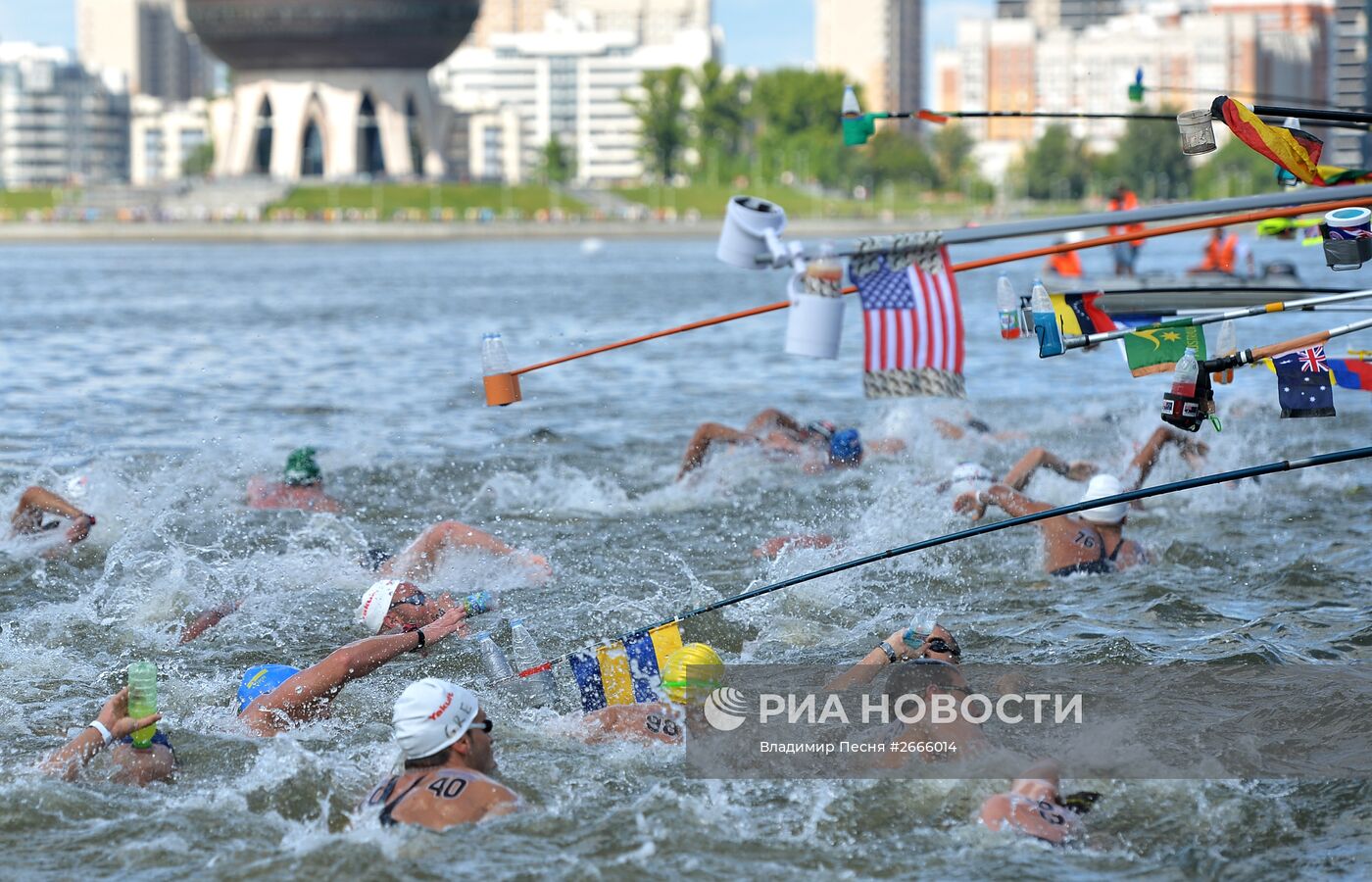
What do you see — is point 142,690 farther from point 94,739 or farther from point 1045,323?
point 1045,323

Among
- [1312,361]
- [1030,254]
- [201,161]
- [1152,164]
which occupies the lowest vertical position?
[1312,361]

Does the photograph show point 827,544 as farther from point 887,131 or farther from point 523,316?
point 887,131

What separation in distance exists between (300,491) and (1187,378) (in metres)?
9.17

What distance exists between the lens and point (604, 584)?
13.9m

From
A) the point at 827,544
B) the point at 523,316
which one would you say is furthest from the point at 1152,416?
the point at 523,316

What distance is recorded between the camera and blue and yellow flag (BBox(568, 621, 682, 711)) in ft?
29.3

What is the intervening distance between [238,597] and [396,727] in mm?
5427

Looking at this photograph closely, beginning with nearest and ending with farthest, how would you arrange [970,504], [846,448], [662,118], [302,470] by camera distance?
[970,504]
[302,470]
[846,448]
[662,118]

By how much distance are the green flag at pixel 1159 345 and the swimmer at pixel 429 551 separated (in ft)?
17.7

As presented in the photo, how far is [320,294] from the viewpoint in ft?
183

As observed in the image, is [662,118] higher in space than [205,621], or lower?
higher

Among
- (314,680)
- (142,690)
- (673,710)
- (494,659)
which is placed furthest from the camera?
(494,659)

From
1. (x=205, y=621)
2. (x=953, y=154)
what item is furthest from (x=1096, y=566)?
(x=953, y=154)

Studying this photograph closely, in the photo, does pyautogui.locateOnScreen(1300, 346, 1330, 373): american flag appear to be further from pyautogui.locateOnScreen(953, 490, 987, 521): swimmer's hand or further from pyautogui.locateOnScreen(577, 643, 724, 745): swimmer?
pyautogui.locateOnScreen(953, 490, 987, 521): swimmer's hand
